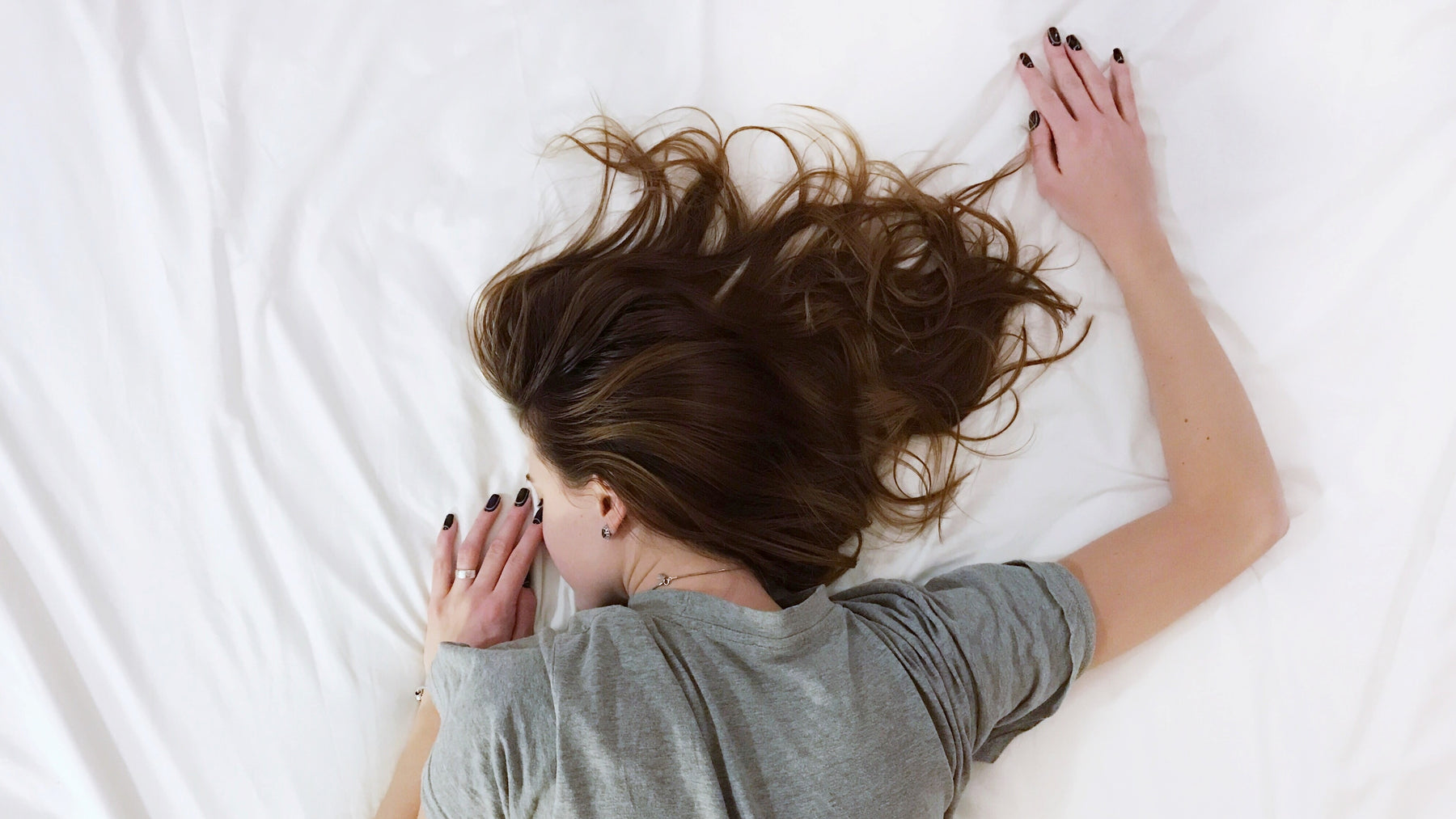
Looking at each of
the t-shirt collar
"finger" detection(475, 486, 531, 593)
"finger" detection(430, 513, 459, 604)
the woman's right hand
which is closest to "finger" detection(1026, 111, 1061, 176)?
the woman's right hand

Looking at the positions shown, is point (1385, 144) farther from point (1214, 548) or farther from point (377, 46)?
point (377, 46)

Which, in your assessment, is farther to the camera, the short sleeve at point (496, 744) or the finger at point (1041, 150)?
the finger at point (1041, 150)

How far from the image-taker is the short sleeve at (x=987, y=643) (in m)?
1.05

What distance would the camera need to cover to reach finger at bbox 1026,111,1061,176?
1.28m

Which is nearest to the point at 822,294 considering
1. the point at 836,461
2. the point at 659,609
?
the point at 836,461

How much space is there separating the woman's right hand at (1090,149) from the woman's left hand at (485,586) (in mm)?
878

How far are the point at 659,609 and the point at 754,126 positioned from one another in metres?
0.68

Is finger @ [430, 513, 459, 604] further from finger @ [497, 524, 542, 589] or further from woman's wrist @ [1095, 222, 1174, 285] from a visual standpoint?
woman's wrist @ [1095, 222, 1174, 285]

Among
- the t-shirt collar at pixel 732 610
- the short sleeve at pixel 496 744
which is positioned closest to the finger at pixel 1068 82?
the t-shirt collar at pixel 732 610

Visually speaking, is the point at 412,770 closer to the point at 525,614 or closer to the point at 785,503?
the point at 525,614

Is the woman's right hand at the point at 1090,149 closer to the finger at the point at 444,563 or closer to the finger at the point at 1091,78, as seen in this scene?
the finger at the point at 1091,78

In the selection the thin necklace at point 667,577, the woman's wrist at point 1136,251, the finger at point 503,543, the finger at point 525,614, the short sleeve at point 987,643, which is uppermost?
the finger at point 503,543

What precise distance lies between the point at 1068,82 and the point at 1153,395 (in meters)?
0.46

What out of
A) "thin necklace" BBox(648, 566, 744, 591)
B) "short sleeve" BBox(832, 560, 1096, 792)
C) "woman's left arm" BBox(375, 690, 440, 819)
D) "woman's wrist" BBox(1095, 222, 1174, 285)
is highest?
"woman's wrist" BBox(1095, 222, 1174, 285)
